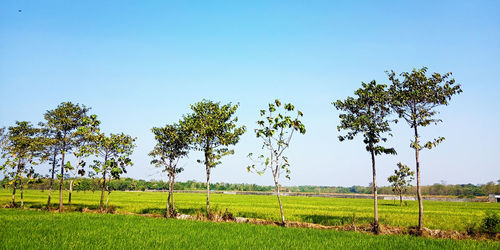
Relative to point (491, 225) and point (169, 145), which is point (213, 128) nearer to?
point (169, 145)

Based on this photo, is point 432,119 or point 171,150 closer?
point 432,119

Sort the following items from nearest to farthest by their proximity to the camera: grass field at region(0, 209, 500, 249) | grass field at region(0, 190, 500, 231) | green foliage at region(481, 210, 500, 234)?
grass field at region(0, 209, 500, 249) < green foliage at region(481, 210, 500, 234) < grass field at region(0, 190, 500, 231)

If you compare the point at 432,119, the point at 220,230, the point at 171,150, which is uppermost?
the point at 432,119

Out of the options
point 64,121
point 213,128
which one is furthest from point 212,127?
point 64,121

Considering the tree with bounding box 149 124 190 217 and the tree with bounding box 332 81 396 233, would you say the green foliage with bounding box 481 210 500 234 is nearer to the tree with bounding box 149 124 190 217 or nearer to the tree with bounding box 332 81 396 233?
the tree with bounding box 332 81 396 233

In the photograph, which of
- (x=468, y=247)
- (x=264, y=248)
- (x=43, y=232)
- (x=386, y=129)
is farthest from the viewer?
(x=386, y=129)

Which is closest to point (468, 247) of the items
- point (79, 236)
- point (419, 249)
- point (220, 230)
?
point (419, 249)

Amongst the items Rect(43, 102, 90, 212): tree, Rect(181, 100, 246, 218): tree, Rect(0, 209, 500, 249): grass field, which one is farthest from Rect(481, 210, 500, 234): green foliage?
Rect(43, 102, 90, 212): tree

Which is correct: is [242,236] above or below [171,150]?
below

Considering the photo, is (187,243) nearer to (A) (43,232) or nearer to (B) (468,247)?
(A) (43,232)

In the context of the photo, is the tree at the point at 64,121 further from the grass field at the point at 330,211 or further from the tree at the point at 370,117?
the tree at the point at 370,117

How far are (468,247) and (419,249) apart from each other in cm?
306

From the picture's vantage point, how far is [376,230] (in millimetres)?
19141

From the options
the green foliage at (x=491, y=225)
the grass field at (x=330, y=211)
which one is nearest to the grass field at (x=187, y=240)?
the green foliage at (x=491, y=225)
